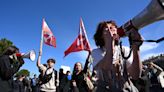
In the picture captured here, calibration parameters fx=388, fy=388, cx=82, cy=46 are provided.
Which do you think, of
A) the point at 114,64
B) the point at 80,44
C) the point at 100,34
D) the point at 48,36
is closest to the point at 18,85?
the point at 80,44

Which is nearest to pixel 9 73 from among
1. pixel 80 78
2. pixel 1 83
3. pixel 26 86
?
pixel 1 83

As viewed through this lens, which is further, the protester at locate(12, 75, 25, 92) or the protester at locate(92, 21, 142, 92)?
the protester at locate(12, 75, 25, 92)

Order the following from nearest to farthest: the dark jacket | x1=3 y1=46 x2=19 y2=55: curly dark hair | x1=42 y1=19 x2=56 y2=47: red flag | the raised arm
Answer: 1. the raised arm
2. the dark jacket
3. x1=3 y1=46 x2=19 y2=55: curly dark hair
4. x1=42 y1=19 x2=56 y2=47: red flag

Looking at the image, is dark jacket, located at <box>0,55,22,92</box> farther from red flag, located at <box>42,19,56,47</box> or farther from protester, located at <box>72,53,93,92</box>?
red flag, located at <box>42,19,56,47</box>

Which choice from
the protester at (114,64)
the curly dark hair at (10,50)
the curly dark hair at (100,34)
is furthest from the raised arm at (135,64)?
the curly dark hair at (10,50)

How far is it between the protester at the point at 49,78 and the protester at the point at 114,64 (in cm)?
579

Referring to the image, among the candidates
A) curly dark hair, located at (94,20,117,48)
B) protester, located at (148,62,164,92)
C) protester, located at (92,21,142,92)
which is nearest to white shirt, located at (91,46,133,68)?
protester, located at (92,21,142,92)

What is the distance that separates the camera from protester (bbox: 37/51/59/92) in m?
9.31

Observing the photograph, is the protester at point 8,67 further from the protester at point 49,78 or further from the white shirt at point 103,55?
the white shirt at point 103,55

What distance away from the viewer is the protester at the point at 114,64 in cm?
341

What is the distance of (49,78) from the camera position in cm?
943

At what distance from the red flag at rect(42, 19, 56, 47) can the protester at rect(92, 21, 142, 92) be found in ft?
30.5

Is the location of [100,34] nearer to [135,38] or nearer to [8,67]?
Answer: [135,38]

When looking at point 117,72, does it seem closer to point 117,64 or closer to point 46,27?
point 117,64
